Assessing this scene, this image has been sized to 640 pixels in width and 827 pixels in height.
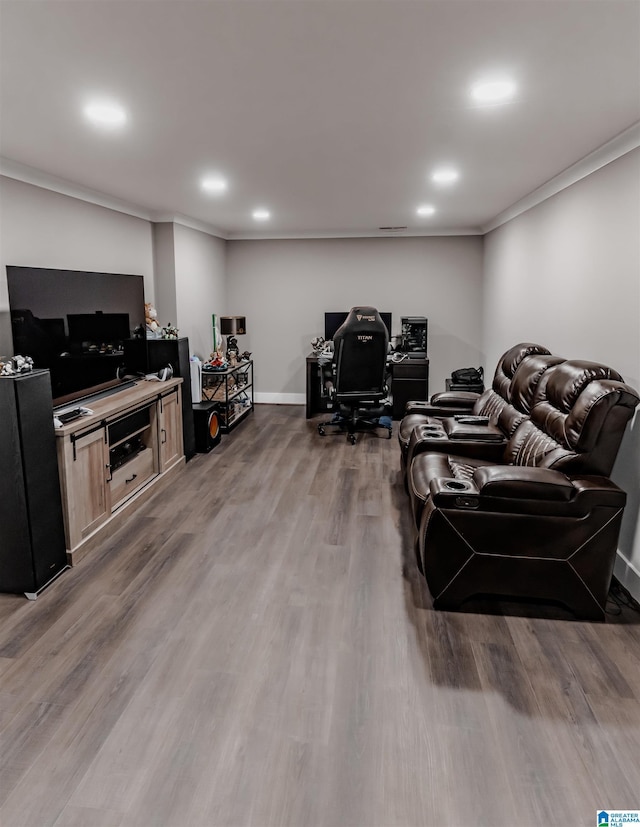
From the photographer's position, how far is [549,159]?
11.3 ft

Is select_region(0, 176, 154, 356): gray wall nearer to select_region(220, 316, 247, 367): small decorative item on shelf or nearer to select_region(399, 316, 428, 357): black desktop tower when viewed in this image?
select_region(220, 316, 247, 367): small decorative item on shelf

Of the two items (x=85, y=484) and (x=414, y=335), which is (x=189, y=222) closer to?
(x=414, y=335)

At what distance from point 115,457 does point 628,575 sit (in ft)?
10.6

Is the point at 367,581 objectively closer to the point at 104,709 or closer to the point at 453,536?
the point at 453,536

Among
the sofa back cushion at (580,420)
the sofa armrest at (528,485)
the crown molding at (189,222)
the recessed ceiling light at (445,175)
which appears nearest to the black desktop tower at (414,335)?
the crown molding at (189,222)

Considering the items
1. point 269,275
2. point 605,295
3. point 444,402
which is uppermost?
point 269,275

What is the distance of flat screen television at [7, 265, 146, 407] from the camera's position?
325cm

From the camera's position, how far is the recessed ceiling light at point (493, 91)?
2176 mm

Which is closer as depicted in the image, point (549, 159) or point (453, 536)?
point (453, 536)

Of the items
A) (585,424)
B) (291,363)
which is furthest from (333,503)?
(291,363)

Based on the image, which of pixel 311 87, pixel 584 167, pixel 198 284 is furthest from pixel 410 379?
pixel 311 87

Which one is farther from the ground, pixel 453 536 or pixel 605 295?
pixel 605 295

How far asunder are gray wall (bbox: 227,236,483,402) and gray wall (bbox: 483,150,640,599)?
→ 1.74 meters

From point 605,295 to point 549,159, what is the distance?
95 cm
